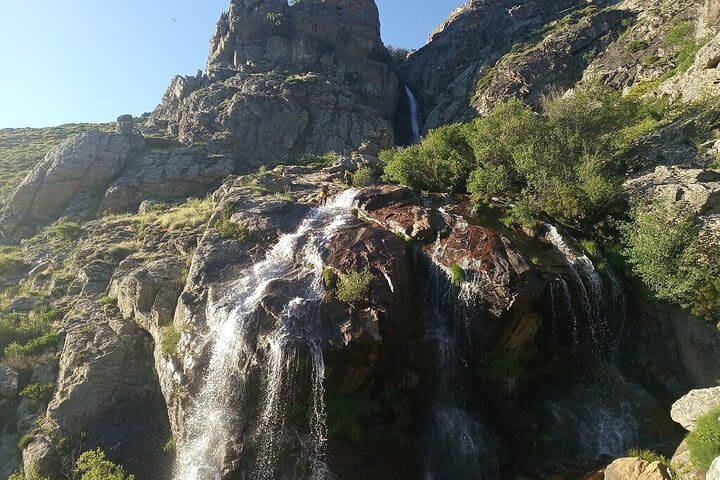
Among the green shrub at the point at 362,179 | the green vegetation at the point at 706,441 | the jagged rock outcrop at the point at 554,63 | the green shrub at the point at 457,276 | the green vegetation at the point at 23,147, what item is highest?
the jagged rock outcrop at the point at 554,63

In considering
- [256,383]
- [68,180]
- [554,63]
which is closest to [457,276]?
[256,383]

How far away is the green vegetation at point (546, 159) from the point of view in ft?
63.5

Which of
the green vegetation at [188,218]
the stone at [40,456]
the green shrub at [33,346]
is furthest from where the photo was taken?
the green vegetation at [188,218]

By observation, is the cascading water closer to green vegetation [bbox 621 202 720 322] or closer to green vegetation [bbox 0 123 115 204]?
green vegetation [bbox 621 202 720 322]

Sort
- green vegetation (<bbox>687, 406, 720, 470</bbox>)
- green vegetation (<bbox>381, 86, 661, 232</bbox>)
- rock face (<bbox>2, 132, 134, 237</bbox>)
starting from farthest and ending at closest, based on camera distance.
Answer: rock face (<bbox>2, 132, 134, 237</bbox>) < green vegetation (<bbox>381, 86, 661, 232</bbox>) < green vegetation (<bbox>687, 406, 720, 470</bbox>)

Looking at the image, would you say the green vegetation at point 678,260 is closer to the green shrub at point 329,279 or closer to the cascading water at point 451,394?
the cascading water at point 451,394

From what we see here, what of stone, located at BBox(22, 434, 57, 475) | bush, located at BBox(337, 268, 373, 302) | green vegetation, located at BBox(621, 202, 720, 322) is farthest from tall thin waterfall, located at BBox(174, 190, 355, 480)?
green vegetation, located at BBox(621, 202, 720, 322)

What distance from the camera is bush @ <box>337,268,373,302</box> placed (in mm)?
14750

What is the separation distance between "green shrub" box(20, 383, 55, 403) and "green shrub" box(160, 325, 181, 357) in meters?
5.08

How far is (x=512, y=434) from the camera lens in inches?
560

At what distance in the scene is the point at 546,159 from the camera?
72.0 ft

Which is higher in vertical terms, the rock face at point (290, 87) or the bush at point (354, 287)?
the rock face at point (290, 87)

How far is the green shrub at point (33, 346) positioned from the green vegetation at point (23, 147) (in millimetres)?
26604

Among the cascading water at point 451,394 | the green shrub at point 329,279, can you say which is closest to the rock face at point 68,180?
the green shrub at point 329,279
